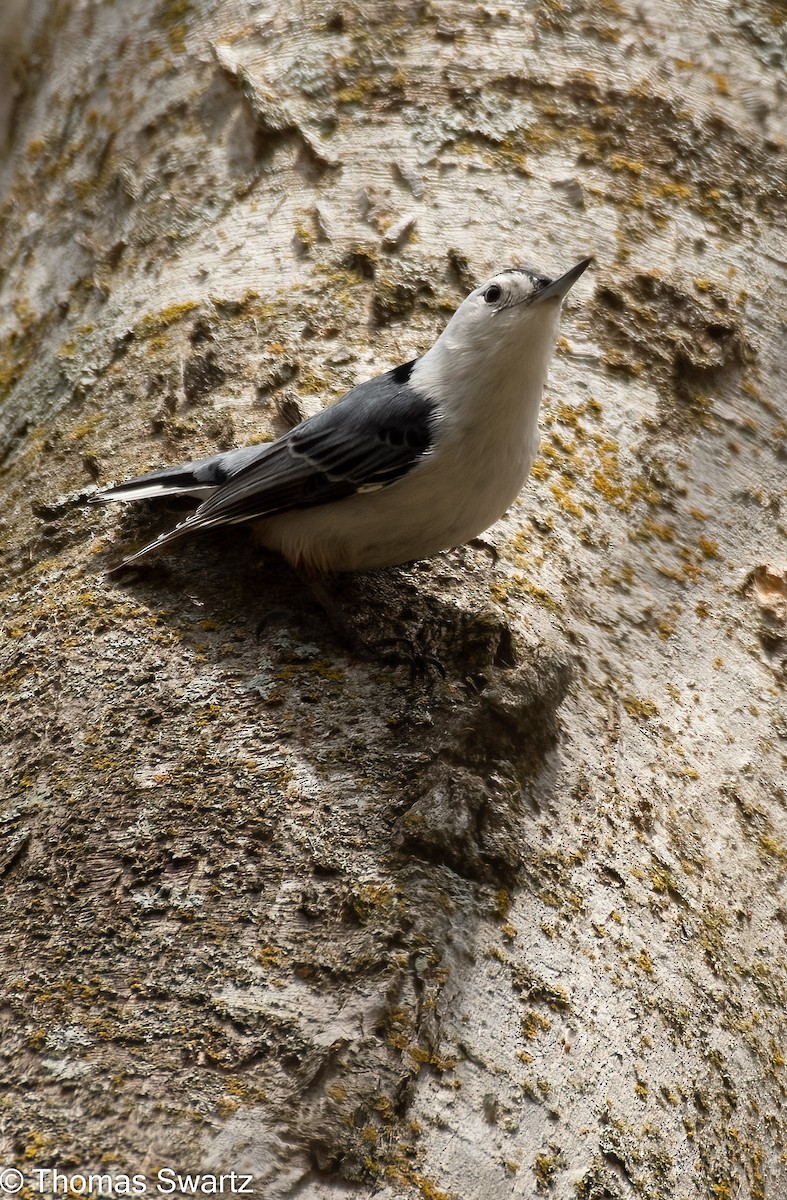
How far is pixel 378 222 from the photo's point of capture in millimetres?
2562

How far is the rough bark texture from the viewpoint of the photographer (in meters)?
1.46

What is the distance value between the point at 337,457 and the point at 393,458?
4.4 inches

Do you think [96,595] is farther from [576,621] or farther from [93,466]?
[576,621]

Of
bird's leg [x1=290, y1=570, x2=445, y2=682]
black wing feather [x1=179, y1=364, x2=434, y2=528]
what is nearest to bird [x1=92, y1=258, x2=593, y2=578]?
black wing feather [x1=179, y1=364, x2=434, y2=528]

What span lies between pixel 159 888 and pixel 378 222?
167cm

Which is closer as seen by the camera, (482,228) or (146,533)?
(146,533)

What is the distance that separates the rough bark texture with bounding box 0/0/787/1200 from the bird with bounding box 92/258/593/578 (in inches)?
3.6

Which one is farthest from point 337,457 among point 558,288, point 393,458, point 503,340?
point 558,288

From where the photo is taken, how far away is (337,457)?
215 centimetres

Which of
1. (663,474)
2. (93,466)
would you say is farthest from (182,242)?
(663,474)

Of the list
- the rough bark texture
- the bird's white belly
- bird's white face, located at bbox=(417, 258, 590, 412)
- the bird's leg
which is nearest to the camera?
the rough bark texture

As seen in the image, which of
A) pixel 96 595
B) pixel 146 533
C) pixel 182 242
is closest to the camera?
pixel 96 595

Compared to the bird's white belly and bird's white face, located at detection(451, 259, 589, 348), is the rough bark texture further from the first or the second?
bird's white face, located at detection(451, 259, 589, 348)

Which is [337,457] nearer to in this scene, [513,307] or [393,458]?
[393,458]
